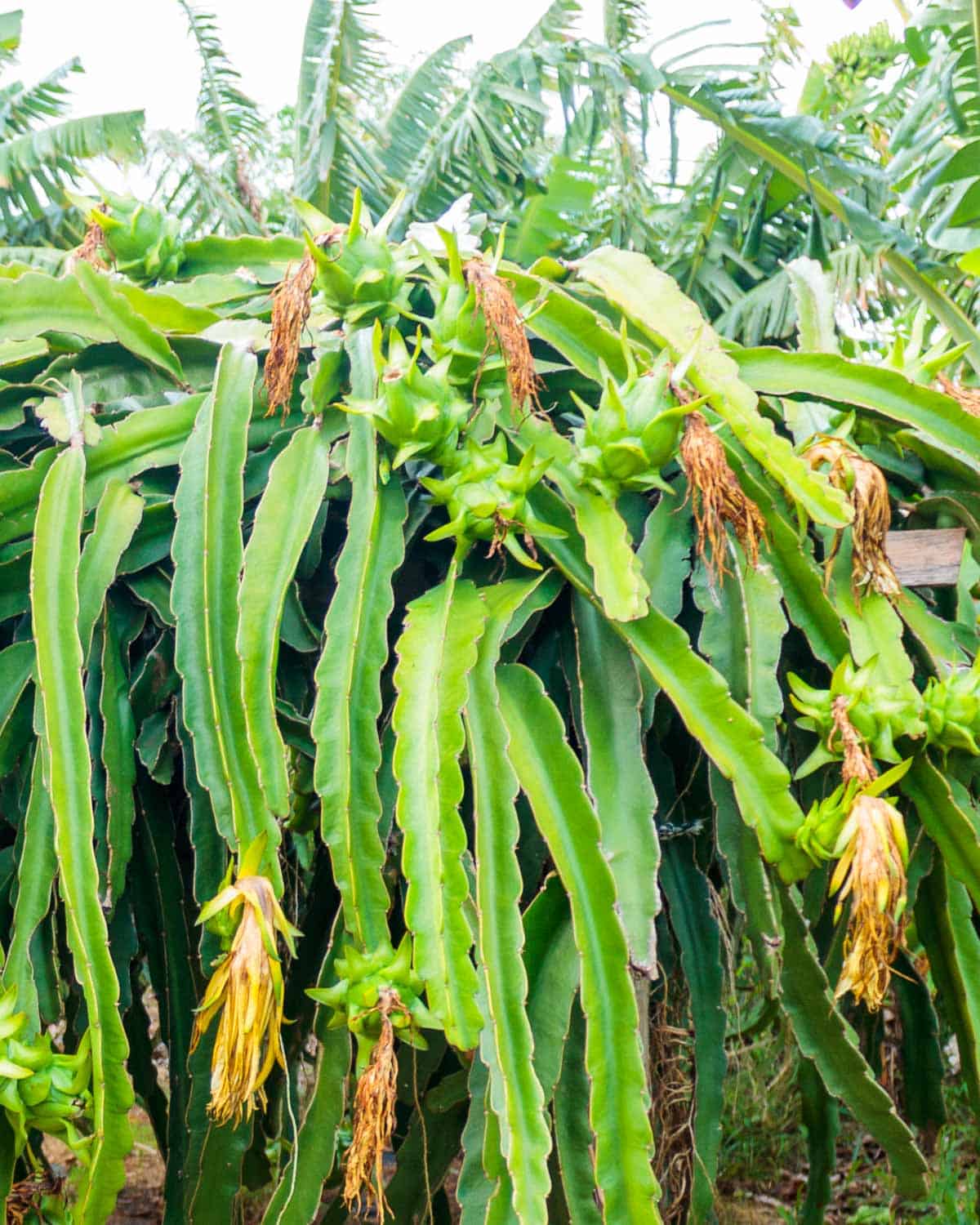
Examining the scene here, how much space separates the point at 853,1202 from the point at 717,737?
2382 millimetres

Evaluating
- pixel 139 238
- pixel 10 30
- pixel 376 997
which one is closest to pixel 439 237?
pixel 139 238

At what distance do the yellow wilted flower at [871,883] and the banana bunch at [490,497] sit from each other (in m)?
0.34

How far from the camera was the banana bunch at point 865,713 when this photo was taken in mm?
885

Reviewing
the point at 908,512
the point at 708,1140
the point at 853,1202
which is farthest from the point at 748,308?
the point at 708,1140

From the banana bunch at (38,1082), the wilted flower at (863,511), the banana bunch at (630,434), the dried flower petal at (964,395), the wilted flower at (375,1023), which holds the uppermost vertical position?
the banana bunch at (630,434)

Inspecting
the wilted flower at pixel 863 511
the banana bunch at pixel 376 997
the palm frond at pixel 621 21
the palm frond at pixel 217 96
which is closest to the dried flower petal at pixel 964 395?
the wilted flower at pixel 863 511

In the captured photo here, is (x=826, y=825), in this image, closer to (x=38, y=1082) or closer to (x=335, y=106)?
(x=38, y=1082)

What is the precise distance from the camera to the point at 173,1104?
41.1 inches

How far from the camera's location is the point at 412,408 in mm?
904

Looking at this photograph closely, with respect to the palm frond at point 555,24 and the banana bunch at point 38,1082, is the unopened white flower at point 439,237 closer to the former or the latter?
the banana bunch at point 38,1082

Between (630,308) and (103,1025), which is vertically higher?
(630,308)

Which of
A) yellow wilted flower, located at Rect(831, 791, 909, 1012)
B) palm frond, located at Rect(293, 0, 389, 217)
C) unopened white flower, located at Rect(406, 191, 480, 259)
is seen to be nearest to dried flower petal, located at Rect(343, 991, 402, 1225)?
yellow wilted flower, located at Rect(831, 791, 909, 1012)

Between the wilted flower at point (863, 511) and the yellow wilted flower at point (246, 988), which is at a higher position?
the wilted flower at point (863, 511)

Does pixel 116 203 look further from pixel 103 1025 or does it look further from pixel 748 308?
pixel 748 308
